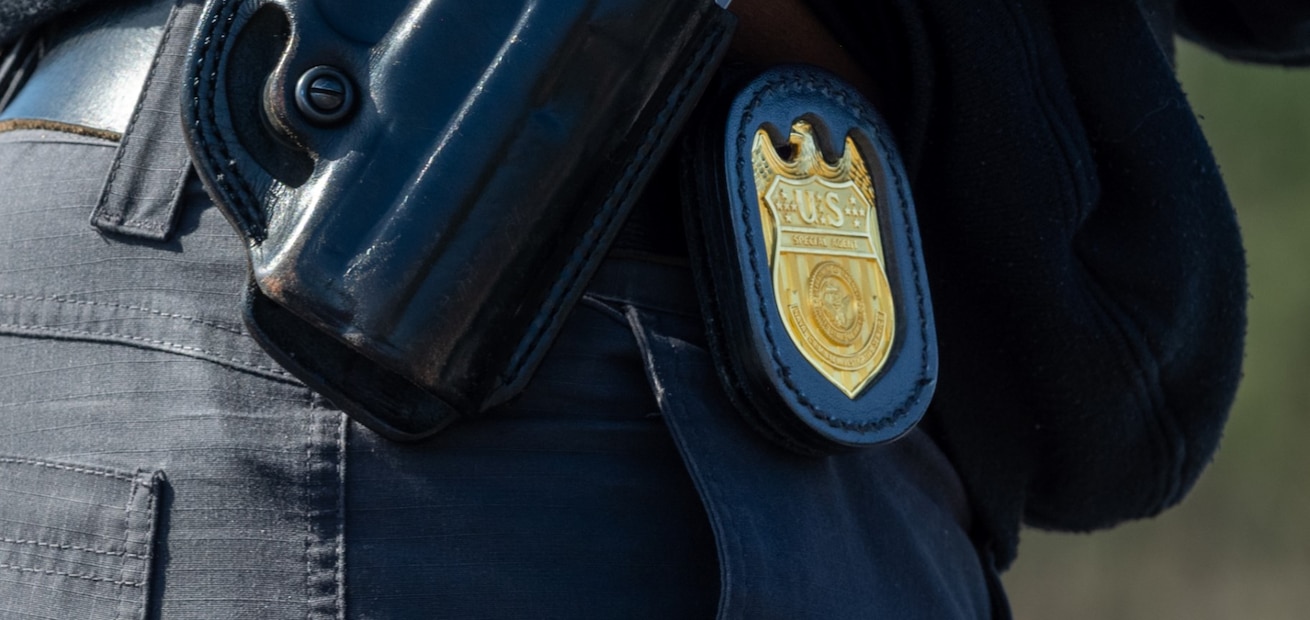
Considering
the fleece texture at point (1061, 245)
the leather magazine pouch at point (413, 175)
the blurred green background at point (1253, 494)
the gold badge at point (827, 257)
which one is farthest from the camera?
the blurred green background at point (1253, 494)

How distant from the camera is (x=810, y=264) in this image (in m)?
1.01

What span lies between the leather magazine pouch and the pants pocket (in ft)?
0.54

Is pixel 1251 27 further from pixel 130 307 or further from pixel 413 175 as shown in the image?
pixel 130 307

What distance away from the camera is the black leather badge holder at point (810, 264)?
966 millimetres

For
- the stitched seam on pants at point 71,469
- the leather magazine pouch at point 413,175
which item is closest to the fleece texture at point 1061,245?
the leather magazine pouch at point 413,175

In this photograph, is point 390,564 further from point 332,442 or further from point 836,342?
point 836,342

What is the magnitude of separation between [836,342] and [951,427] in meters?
0.28

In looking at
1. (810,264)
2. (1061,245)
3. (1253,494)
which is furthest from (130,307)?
(1253,494)

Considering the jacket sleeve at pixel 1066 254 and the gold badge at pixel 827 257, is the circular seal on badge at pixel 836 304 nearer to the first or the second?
the gold badge at pixel 827 257

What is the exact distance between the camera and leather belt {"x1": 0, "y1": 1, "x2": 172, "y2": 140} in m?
1.01

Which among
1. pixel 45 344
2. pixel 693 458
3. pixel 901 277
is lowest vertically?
pixel 45 344

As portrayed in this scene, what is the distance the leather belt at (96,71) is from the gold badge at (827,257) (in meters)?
0.48

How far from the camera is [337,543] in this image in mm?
893

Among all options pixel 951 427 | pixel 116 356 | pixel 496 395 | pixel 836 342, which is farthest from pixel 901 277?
pixel 116 356
